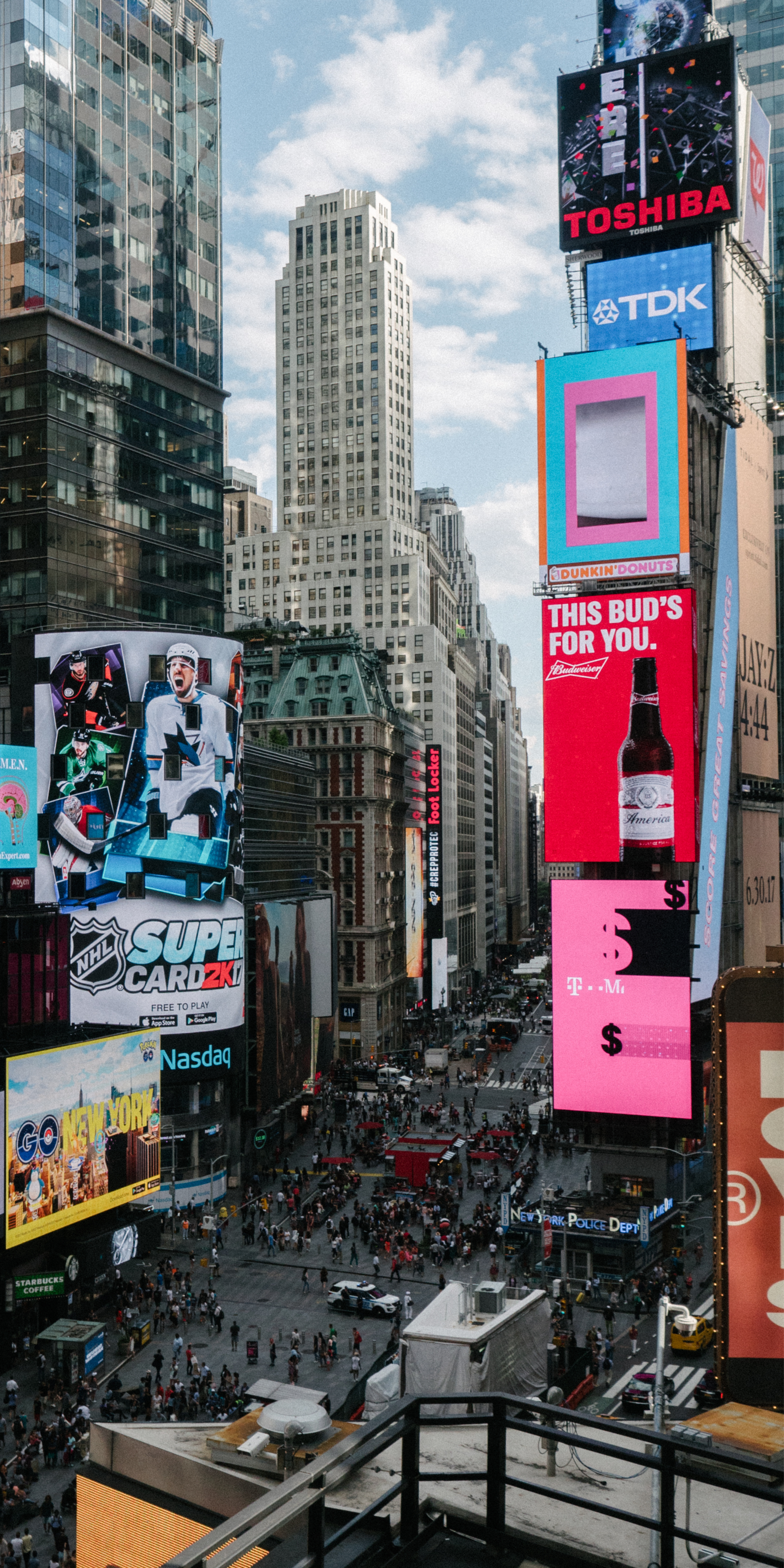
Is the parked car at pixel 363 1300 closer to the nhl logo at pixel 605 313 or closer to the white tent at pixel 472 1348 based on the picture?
the white tent at pixel 472 1348

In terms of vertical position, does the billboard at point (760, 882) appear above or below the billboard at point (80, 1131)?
above

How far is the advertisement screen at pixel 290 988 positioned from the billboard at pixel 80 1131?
18882 mm

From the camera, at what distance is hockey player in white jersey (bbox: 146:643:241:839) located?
223 feet

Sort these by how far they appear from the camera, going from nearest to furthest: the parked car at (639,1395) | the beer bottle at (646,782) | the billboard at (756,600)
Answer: the parked car at (639,1395)
the beer bottle at (646,782)
the billboard at (756,600)

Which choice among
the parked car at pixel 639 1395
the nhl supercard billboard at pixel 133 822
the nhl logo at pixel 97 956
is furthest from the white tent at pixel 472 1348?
the nhl supercard billboard at pixel 133 822

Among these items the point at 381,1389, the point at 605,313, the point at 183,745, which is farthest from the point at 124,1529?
the point at 605,313

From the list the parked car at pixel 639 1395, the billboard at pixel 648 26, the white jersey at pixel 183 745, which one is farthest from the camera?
the billboard at pixel 648 26

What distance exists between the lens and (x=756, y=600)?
269 ft

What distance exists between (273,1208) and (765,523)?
54.4 m

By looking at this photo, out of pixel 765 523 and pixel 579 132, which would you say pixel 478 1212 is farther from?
pixel 579 132

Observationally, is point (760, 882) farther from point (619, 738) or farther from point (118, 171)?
point (118, 171)

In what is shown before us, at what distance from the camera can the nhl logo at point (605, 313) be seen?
75.6m

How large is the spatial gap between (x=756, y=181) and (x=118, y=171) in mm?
42471

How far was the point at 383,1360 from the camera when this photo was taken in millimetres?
33438
